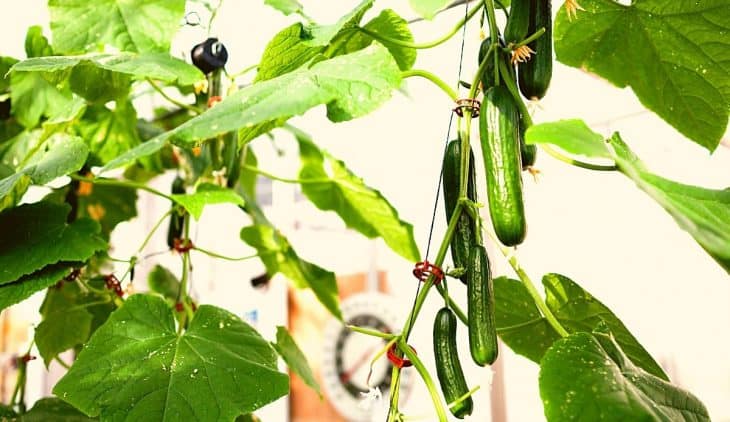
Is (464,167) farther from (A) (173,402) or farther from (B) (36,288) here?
(B) (36,288)

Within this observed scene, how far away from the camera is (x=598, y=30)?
77cm

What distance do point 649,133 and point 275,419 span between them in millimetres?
1294

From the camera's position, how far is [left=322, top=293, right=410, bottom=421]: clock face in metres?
2.05

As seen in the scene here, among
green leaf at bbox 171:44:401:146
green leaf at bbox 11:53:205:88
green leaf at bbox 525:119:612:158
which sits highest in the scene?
green leaf at bbox 11:53:205:88

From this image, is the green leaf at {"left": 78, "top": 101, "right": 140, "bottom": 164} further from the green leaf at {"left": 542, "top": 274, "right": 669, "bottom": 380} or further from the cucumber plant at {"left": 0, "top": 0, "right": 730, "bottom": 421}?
the green leaf at {"left": 542, "top": 274, "right": 669, "bottom": 380}

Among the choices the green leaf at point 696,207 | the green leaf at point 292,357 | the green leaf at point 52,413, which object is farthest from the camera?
the green leaf at point 292,357

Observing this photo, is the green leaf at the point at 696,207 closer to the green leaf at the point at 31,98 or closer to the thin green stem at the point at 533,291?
the thin green stem at the point at 533,291

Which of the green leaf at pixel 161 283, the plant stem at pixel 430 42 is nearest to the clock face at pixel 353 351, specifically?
the green leaf at pixel 161 283

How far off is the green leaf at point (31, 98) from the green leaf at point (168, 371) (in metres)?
0.47

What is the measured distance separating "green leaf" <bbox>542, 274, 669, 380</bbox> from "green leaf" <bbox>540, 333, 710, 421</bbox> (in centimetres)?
16

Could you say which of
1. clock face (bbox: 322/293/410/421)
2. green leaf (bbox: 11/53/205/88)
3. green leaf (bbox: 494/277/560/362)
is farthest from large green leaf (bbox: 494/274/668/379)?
clock face (bbox: 322/293/410/421)

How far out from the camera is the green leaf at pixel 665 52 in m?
0.71

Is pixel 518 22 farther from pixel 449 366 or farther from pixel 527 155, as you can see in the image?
pixel 449 366

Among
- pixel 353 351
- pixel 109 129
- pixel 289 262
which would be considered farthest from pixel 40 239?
pixel 353 351
